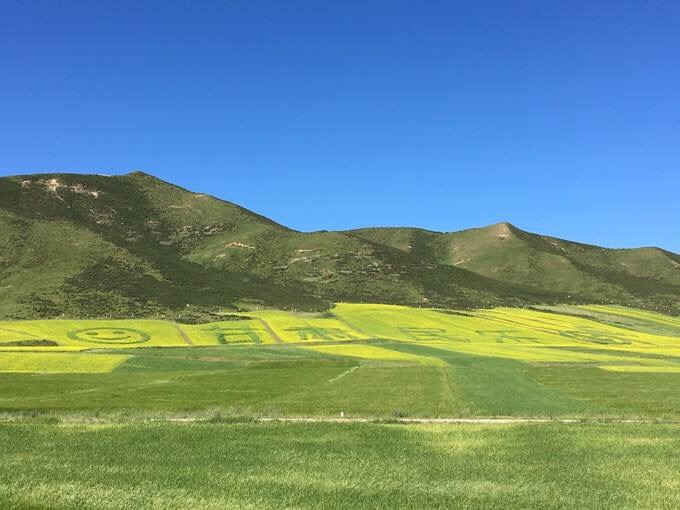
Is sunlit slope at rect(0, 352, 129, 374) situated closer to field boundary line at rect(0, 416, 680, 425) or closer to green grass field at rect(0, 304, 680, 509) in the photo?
green grass field at rect(0, 304, 680, 509)

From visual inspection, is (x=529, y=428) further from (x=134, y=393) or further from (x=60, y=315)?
(x=60, y=315)

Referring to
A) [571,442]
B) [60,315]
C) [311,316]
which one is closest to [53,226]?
[60,315]

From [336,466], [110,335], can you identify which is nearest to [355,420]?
[336,466]

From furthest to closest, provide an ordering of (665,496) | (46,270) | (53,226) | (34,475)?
(53,226)
(46,270)
(34,475)
(665,496)

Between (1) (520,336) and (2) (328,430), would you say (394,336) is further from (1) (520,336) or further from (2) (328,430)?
(2) (328,430)

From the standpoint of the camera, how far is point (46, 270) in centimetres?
14412

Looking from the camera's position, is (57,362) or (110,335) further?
(110,335)

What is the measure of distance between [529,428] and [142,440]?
50.5 feet

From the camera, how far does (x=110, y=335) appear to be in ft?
296

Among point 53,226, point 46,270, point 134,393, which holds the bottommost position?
point 134,393

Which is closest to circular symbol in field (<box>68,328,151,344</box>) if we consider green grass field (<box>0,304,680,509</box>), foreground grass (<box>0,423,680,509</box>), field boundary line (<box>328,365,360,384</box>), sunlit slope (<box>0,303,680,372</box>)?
sunlit slope (<box>0,303,680,372</box>)

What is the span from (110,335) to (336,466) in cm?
8015

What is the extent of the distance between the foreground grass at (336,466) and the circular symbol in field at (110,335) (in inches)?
2546

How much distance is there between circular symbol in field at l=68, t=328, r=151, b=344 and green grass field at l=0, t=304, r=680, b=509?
6553mm
